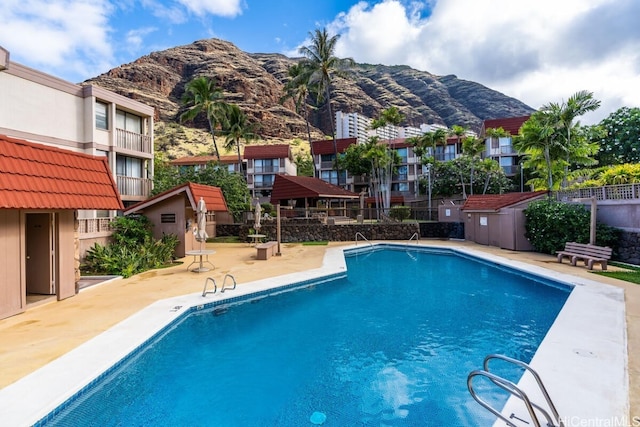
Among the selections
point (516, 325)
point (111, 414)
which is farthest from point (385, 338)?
point (111, 414)

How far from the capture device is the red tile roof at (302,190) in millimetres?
28359

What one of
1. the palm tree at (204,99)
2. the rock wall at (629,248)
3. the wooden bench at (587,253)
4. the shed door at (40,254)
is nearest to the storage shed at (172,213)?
the shed door at (40,254)

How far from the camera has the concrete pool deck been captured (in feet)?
17.2

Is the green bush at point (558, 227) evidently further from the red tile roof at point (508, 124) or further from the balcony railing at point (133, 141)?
the red tile roof at point (508, 124)

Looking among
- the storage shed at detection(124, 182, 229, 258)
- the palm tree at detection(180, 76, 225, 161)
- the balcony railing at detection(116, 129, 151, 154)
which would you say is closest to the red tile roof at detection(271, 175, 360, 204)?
the palm tree at detection(180, 76, 225, 161)

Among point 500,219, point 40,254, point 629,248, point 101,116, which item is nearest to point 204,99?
point 101,116

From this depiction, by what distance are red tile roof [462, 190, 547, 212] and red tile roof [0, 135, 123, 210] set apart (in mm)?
17952

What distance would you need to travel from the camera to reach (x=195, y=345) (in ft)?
21.8

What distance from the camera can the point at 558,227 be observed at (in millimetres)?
14961

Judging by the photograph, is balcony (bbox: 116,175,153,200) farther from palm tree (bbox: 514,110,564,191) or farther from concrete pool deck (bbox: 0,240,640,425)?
palm tree (bbox: 514,110,564,191)

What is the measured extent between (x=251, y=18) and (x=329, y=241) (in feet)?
106

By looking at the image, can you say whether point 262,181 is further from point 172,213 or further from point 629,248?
point 629,248

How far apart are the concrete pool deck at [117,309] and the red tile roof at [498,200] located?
3663mm

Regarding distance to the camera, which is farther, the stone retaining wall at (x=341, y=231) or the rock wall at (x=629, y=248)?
the stone retaining wall at (x=341, y=231)
